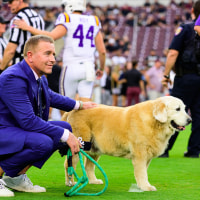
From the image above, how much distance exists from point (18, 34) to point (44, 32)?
46cm

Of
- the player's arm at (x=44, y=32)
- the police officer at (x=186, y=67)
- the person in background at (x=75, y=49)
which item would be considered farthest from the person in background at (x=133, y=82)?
the player's arm at (x=44, y=32)

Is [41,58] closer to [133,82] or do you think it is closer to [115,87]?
[133,82]

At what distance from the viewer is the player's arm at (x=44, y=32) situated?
5938mm

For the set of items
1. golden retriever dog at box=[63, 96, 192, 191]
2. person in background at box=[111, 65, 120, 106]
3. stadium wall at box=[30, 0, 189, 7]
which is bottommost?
person in background at box=[111, 65, 120, 106]

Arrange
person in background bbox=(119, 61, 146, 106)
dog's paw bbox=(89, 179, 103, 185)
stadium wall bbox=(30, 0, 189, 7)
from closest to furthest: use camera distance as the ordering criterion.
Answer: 1. dog's paw bbox=(89, 179, 103, 185)
2. person in background bbox=(119, 61, 146, 106)
3. stadium wall bbox=(30, 0, 189, 7)

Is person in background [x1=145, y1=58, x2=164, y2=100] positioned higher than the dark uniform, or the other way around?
the dark uniform

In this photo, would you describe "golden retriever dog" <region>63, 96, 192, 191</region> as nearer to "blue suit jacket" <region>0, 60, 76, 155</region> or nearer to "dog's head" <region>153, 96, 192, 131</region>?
"dog's head" <region>153, 96, 192, 131</region>

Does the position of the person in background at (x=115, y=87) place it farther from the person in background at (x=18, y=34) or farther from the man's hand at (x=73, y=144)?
the man's hand at (x=73, y=144)

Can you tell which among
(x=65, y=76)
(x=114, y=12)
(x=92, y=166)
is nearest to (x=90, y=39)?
(x=65, y=76)

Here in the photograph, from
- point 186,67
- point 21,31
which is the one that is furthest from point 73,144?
point 186,67

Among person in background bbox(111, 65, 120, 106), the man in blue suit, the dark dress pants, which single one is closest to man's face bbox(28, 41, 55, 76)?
the man in blue suit

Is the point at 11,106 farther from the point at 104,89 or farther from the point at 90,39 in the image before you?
the point at 104,89

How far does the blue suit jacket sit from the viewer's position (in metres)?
3.69

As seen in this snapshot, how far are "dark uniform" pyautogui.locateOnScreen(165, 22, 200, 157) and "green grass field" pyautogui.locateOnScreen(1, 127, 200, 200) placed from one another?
797 mm
